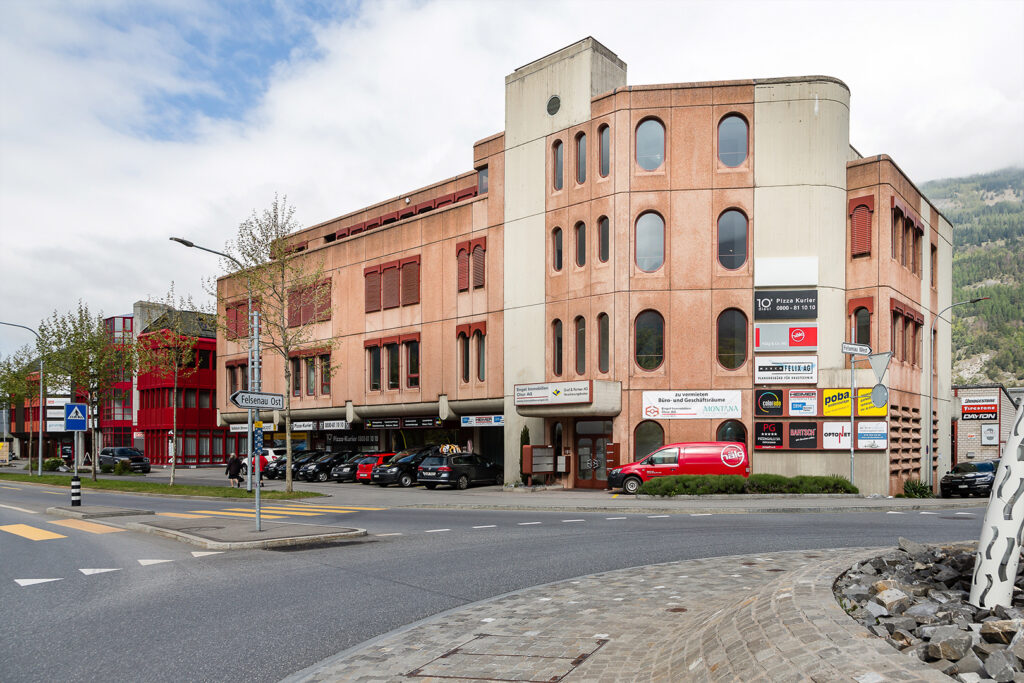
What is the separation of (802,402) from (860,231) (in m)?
6.99

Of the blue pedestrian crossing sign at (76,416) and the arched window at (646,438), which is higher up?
the blue pedestrian crossing sign at (76,416)

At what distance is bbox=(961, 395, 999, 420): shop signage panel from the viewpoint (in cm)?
4912

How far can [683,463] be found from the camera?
28625 millimetres

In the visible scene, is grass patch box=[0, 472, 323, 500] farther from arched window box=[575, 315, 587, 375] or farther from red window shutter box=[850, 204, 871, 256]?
red window shutter box=[850, 204, 871, 256]

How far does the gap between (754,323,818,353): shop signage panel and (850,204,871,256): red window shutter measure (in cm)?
347

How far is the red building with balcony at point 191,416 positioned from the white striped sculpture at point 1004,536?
63.0 m

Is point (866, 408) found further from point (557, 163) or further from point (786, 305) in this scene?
point (557, 163)

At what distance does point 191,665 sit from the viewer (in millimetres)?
6848

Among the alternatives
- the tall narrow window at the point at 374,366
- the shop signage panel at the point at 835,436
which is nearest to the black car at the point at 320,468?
the tall narrow window at the point at 374,366

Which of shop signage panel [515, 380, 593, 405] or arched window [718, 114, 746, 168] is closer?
shop signage panel [515, 380, 593, 405]

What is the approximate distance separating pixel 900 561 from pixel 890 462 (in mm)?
25101

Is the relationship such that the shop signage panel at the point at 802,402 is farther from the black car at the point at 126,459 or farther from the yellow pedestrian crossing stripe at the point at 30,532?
the black car at the point at 126,459

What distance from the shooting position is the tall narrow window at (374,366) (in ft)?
150

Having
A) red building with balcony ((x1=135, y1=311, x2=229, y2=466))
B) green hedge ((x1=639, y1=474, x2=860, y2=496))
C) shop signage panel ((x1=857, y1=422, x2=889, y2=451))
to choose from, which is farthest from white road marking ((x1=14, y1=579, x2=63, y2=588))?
red building with balcony ((x1=135, y1=311, x2=229, y2=466))
